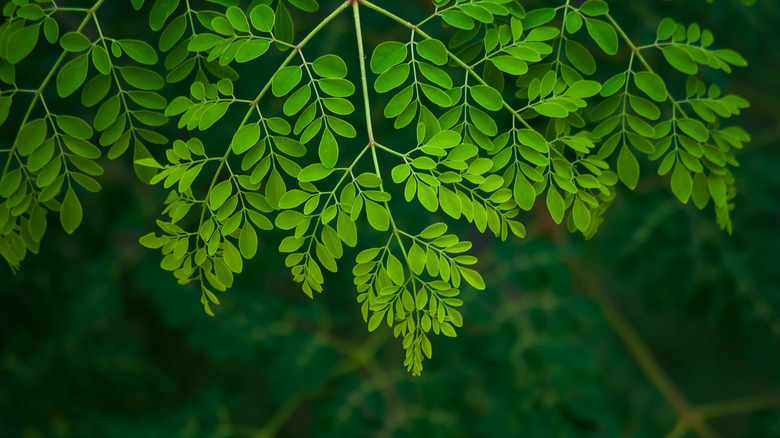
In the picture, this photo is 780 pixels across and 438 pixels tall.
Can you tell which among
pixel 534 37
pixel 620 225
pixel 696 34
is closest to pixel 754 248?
pixel 620 225

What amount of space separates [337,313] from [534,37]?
3.07 feet

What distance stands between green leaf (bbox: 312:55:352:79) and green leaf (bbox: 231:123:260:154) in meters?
0.07

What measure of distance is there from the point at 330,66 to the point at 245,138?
0.09m

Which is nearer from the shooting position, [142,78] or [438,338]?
[142,78]

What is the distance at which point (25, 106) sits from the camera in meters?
0.99

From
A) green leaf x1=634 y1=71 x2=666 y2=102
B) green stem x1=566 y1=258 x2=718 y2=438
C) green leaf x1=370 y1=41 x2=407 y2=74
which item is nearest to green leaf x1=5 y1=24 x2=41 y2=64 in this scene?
green leaf x1=370 y1=41 x2=407 y2=74

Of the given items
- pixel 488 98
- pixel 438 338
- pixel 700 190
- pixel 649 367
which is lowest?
pixel 649 367

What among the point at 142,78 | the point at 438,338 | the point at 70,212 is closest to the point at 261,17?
the point at 142,78

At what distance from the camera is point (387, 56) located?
0.53 m

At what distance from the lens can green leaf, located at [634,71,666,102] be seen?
0.55 metres

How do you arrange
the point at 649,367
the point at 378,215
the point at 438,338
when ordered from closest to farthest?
1. the point at 378,215
2. the point at 438,338
3. the point at 649,367

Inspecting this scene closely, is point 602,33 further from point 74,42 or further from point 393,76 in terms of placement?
point 74,42

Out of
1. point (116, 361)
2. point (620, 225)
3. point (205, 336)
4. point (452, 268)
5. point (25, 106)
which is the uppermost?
point (452, 268)

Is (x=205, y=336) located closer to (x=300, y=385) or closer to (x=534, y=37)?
(x=300, y=385)
